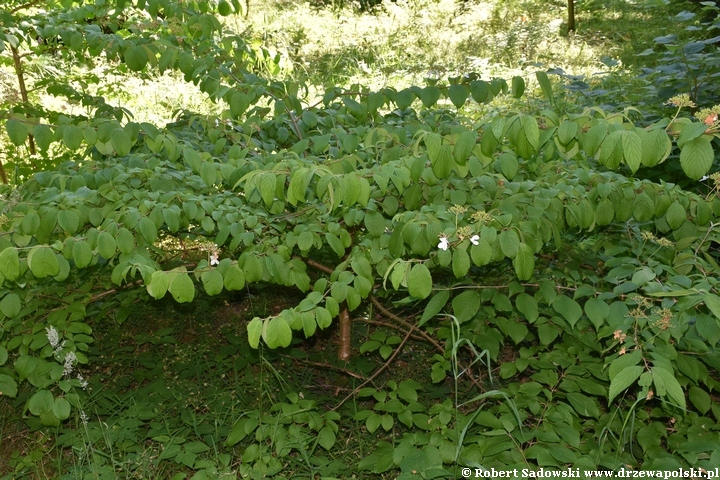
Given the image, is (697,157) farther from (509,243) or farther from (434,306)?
(434,306)

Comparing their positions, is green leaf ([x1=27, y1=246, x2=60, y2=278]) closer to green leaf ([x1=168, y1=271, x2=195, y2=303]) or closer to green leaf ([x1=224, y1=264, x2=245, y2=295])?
green leaf ([x1=168, y1=271, x2=195, y2=303])

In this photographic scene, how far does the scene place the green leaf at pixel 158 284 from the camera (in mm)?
1586

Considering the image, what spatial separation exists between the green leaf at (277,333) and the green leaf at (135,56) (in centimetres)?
128

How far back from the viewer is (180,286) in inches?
63.1

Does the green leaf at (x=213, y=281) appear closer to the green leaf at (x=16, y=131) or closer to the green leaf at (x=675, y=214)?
the green leaf at (x=16, y=131)

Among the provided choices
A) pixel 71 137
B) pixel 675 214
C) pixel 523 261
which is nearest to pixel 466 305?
pixel 523 261

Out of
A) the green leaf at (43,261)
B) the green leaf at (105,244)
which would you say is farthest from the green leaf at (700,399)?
the green leaf at (43,261)

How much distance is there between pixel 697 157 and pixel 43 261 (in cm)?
154

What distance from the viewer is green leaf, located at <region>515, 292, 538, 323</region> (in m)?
1.90

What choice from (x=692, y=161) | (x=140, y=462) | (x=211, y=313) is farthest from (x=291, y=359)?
(x=692, y=161)

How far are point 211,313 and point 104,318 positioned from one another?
0.55 metres

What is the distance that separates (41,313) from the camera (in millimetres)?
2490

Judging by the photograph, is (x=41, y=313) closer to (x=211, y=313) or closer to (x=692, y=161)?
(x=211, y=313)

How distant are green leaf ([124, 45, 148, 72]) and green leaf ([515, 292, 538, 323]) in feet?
5.21
